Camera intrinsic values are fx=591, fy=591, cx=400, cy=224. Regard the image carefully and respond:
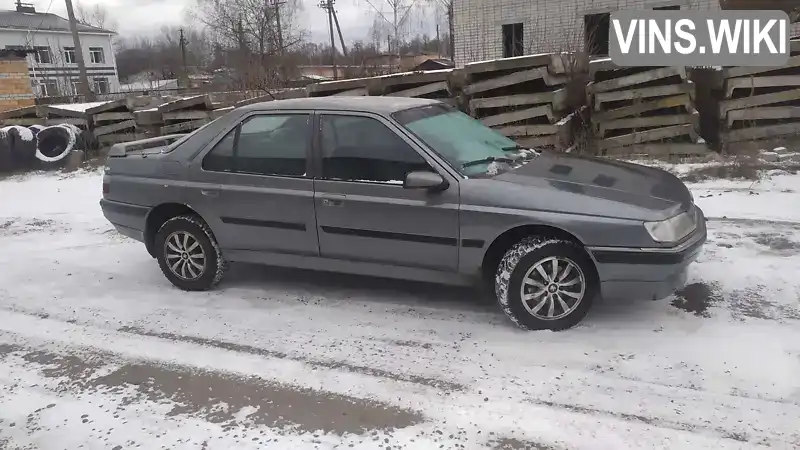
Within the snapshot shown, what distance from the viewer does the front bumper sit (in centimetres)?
370

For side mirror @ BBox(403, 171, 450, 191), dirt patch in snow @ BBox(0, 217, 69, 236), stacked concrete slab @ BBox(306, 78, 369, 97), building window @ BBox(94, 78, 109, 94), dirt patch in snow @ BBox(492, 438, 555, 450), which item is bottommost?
dirt patch in snow @ BBox(492, 438, 555, 450)

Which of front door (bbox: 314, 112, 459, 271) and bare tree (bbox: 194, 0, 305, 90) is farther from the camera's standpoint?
bare tree (bbox: 194, 0, 305, 90)

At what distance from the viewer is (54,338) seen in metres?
4.36

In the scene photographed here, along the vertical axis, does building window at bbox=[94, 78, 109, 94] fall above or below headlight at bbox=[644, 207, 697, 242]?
above

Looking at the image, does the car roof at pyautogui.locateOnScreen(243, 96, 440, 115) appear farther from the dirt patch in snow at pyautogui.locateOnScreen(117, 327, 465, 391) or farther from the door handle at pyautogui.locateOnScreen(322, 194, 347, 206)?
the dirt patch in snow at pyautogui.locateOnScreen(117, 327, 465, 391)

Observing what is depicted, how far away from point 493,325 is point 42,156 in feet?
37.2

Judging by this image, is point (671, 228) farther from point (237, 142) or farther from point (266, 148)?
point (237, 142)

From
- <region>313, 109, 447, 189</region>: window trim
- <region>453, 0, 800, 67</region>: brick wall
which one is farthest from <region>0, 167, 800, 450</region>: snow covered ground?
<region>453, 0, 800, 67</region>: brick wall

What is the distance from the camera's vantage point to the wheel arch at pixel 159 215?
5055 millimetres

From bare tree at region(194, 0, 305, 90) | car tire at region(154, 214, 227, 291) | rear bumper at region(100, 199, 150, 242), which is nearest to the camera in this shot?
car tire at region(154, 214, 227, 291)

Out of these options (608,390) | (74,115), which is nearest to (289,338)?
(608,390)

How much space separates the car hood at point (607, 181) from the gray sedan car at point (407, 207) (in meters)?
0.02

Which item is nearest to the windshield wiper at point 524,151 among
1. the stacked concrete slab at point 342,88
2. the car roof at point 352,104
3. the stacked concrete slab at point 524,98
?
the car roof at point 352,104

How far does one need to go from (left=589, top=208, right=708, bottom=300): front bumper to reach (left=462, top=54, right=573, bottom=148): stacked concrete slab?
5.68m
